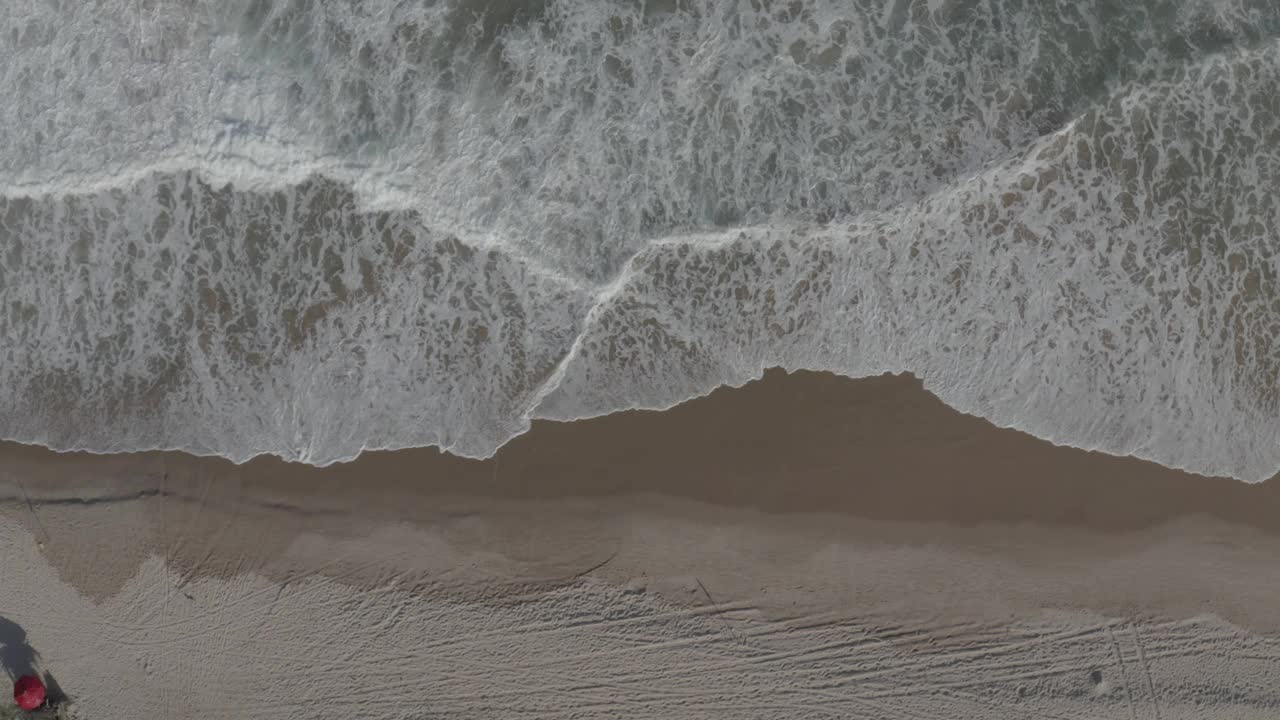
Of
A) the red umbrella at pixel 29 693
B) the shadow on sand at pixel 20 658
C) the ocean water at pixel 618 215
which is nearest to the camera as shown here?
the ocean water at pixel 618 215

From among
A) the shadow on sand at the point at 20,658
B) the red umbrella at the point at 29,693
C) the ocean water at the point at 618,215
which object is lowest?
the red umbrella at the point at 29,693

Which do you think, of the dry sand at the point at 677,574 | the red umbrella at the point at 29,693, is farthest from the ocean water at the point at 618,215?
the red umbrella at the point at 29,693

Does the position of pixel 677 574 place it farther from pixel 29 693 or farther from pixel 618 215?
pixel 29 693

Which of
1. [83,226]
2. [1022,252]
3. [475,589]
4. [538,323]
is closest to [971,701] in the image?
[1022,252]

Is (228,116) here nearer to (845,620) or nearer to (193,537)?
(193,537)

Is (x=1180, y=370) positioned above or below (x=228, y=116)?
below

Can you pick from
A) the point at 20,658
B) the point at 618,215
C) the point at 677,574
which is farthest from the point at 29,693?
the point at 618,215

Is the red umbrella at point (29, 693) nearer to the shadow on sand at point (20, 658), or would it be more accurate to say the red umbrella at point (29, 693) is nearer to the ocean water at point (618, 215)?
the shadow on sand at point (20, 658)
